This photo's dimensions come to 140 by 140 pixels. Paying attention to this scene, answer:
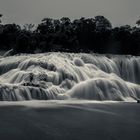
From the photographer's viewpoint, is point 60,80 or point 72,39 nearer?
point 60,80

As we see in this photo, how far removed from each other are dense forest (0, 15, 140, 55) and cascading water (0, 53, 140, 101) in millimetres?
20209

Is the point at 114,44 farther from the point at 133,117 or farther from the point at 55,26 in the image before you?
the point at 133,117

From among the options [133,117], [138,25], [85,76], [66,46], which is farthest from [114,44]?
[133,117]

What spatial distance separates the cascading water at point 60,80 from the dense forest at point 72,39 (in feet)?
66.3

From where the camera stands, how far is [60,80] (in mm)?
37969

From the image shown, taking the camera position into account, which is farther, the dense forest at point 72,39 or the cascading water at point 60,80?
the dense forest at point 72,39

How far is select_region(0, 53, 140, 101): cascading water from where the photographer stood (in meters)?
32.9

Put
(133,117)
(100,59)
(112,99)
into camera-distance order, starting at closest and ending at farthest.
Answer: (133,117), (112,99), (100,59)

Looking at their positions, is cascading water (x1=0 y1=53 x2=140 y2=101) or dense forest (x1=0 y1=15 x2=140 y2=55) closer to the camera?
cascading water (x1=0 y1=53 x2=140 y2=101)

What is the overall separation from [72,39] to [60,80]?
33.6m

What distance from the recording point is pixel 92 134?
65.2 feet

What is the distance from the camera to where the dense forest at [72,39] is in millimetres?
66375

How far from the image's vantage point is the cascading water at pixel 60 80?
1295 inches

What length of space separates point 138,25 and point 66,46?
105ft
